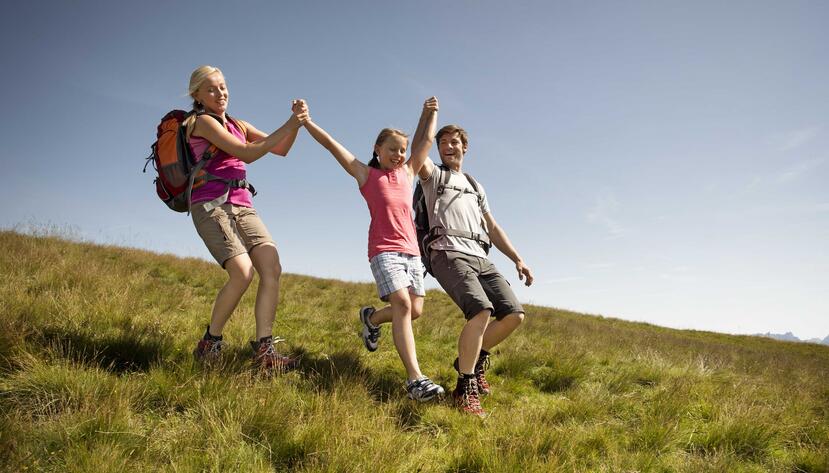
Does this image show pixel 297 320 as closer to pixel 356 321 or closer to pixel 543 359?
pixel 356 321

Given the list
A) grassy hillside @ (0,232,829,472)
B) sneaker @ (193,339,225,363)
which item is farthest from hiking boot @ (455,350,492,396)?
sneaker @ (193,339,225,363)

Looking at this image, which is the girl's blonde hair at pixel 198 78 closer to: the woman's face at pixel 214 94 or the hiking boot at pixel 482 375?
the woman's face at pixel 214 94

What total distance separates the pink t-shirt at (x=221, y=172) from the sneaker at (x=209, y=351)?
115 cm

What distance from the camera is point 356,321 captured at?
670 centimetres

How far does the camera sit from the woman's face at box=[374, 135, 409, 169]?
3.99 m

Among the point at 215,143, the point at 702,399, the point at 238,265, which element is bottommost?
the point at 702,399

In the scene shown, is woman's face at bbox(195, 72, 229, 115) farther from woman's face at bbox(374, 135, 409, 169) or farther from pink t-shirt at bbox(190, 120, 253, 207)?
woman's face at bbox(374, 135, 409, 169)

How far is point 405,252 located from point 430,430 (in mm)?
1434

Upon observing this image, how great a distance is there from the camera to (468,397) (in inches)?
137

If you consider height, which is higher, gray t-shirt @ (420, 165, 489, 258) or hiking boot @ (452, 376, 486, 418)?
gray t-shirt @ (420, 165, 489, 258)

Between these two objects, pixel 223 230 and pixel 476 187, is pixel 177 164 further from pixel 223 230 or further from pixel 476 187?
pixel 476 187

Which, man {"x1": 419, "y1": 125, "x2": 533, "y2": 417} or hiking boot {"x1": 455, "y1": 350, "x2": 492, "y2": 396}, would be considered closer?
man {"x1": 419, "y1": 125, "x2": 533, "y2": 417}

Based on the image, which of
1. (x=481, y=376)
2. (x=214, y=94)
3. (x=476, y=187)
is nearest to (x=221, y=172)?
(x=214, y=94)

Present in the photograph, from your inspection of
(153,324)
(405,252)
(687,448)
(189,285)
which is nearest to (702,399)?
(687,448)
